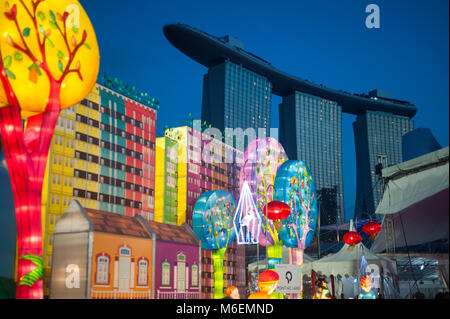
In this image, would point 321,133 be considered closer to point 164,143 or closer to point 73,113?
point 164,143

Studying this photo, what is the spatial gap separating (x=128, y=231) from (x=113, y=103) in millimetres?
18642

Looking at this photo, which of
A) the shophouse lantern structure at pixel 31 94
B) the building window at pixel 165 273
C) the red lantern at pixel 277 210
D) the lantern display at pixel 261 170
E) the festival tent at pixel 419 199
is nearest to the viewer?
the shophouse lantern structure at pixel 31 94

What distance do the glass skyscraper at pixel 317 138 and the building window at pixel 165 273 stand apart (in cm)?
7576

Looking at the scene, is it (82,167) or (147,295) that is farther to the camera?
(82,167)

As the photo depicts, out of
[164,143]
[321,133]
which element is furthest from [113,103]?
[321,133]

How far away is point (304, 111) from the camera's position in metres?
94.8

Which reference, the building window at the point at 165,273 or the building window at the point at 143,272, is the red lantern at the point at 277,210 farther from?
the building window at the point at 165,273

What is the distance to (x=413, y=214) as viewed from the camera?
15297mm

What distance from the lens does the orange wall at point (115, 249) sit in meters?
16.4

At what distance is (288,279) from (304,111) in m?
84.2

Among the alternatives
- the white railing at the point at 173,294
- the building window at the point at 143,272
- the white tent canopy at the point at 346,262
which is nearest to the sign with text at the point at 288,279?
the building window at the point at 143,272

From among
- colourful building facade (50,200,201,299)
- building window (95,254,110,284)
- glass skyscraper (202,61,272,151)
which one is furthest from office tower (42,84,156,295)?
glass skyscraper (202,61,272,151)

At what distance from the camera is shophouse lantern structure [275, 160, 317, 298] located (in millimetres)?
23219

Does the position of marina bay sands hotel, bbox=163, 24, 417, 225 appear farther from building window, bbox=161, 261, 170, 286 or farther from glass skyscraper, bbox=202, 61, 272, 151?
building window, bbox=161, 261, 170, 286
